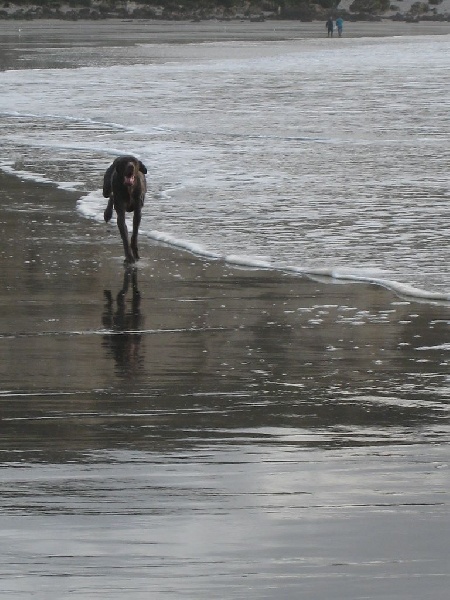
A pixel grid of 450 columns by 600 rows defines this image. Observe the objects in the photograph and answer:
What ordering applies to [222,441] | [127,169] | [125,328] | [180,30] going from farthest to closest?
[180,30] → [127,169] → [125,328] → [222,441]

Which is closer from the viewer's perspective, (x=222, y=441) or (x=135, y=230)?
(x=222, y=441)

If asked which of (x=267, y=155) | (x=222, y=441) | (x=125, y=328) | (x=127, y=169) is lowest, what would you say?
(x=267, y=155)

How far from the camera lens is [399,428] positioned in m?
6.16

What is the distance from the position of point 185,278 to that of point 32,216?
153 inches

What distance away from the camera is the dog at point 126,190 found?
1121cm

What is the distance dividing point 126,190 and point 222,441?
5647mm

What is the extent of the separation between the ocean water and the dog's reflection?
1.59 meters

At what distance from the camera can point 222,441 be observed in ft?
19.5

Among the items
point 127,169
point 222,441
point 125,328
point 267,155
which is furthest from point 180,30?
point 222,441

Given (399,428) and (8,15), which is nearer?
(399,428)

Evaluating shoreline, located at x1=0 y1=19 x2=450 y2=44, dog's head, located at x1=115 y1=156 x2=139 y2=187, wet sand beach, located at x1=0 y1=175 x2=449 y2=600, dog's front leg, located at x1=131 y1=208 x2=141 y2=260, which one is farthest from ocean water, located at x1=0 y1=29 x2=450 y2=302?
shoreline, located at x1=0 y1=19 x2=450 y2=44

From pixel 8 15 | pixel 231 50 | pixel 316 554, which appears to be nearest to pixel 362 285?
pixel 316 554

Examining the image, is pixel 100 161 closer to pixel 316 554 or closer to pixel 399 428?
pixel 399 428

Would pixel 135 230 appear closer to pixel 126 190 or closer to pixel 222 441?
pixel 126 190
